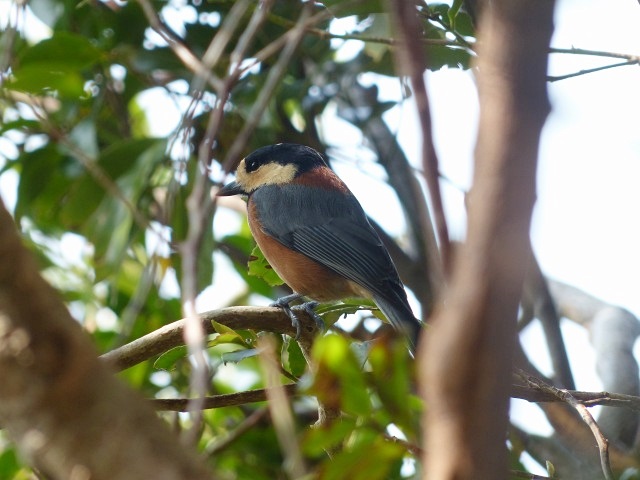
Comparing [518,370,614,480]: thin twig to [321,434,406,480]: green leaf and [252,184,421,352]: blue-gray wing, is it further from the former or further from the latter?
[252,184,421,352]: blue-gray wing

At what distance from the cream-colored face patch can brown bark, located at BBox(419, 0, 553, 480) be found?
442 cm

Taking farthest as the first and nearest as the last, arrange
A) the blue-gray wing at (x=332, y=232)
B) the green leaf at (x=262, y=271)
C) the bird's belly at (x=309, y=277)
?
the bird's belly at (x=309, y=277) < the blue-gray wing at (x=332, y=232) < the green leaf at (x=262, y=271)

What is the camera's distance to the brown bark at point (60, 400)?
38.7 inches

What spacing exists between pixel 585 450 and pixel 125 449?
3.02 meters

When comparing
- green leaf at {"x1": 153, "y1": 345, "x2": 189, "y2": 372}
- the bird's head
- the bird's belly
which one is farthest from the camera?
the bird's head

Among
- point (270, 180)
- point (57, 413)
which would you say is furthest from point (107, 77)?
point (57, 413)

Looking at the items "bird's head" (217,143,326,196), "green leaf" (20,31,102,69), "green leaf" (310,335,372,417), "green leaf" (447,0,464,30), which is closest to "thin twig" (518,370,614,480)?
"green leaf" (310,335,372,417)

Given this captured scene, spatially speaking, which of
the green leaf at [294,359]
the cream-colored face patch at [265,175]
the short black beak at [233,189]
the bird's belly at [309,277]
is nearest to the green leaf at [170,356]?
the green leaf at [294,359]

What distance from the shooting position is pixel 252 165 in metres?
5.40

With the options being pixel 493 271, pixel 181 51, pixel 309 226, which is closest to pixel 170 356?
pixel 181 51

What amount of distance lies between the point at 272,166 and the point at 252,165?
0.14m

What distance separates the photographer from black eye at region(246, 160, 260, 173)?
17.6 ft

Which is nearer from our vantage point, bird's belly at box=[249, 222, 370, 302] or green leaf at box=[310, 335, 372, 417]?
green leaf at box=[310, 335, 372, 417]

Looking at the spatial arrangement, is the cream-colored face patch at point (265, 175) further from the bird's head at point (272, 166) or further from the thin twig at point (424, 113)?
the thin twig at point (424, 113)
